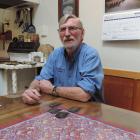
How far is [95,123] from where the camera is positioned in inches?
33.5

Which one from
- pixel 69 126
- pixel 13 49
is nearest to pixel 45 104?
pixel 69 126

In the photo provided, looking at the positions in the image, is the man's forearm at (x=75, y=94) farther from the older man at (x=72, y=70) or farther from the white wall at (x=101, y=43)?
the white wall at (x=101, y=43)

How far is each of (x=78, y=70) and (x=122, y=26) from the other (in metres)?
0.72

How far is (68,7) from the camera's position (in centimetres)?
Result: 241

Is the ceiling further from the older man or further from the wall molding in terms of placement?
the wall molding

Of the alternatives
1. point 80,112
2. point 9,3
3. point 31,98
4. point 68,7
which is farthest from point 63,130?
point 9,3

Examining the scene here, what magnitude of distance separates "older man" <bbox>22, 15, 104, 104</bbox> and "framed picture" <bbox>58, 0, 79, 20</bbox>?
825mm

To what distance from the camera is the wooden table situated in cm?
88

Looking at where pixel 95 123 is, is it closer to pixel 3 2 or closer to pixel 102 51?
pixel 102 51

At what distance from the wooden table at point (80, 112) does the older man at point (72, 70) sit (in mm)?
134

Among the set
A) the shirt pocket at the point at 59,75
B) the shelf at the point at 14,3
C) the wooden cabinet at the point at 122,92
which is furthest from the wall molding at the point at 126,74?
the shelf at the point at 14,3

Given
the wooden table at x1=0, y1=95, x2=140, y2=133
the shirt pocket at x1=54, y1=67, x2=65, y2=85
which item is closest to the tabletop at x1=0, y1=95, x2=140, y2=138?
the wooden table at x1=0, y1=95, x2=140, y2=133

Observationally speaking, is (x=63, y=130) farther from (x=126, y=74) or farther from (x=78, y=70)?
(x=126, y=74)

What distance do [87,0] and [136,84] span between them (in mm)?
1114
